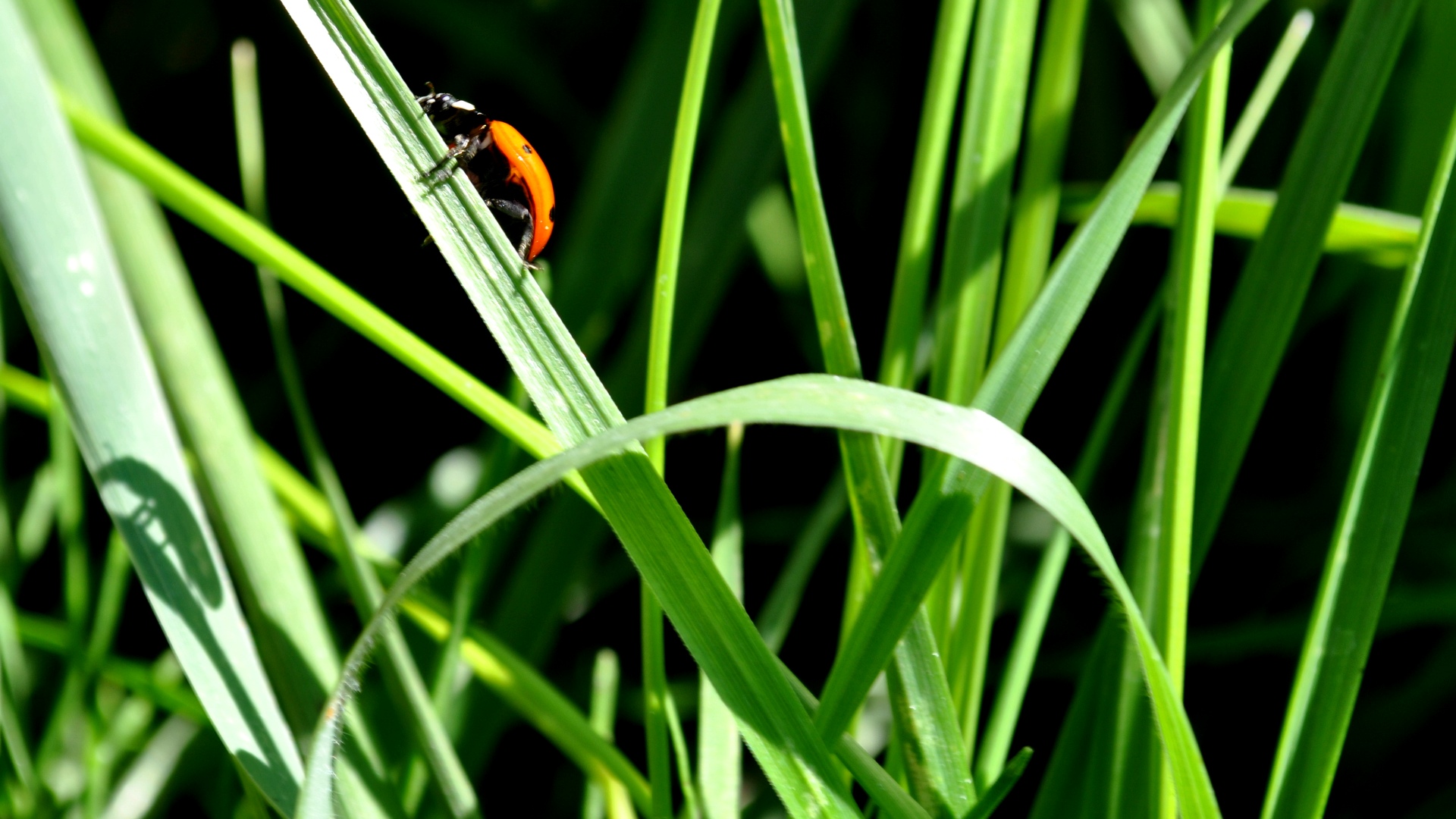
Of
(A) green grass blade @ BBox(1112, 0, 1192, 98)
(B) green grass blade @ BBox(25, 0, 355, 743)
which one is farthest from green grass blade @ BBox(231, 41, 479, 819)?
(A) green grass blade @ BBox(1112, 0, 1192, 98)

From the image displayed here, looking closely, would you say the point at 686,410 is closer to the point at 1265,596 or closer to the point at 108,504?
the point at 108,504

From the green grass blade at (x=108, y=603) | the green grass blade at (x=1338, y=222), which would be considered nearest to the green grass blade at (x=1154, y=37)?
the green grass blade at (x=1338, y=222)

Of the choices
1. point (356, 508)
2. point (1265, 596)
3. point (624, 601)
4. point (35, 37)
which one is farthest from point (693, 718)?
point (35, 37)

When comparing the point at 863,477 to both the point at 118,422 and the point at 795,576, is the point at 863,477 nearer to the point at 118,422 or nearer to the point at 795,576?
the point at 795,576

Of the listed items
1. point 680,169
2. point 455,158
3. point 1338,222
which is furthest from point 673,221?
point 1338,222

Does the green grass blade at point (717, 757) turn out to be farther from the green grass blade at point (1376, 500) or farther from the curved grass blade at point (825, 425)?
the green grass blade at point (1376, 500)

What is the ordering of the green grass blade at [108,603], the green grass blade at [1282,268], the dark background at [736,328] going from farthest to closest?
the dark background at [736,328], the green grass blade at [108,603], the green grass blade at [1282,268]
